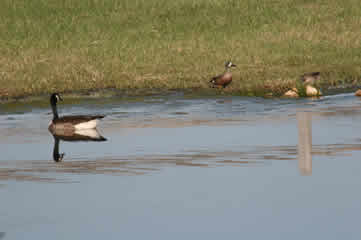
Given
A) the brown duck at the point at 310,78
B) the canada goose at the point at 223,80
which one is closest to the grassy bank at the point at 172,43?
the canada goose at the point at 223,80

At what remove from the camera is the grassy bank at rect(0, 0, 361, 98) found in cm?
3525

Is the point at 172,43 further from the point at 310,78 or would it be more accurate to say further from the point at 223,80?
the point at 310,78

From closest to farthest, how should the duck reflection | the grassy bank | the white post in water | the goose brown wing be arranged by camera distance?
the white post in water → the duck reflection → the goose brown wing → the grassy bank

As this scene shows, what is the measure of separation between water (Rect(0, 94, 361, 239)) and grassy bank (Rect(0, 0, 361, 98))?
8.35 m

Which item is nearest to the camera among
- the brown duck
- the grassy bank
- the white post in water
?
the white post in water

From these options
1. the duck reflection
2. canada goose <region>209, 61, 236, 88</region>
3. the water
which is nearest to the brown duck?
canada goose <region>209, 61, 236, 88</region>

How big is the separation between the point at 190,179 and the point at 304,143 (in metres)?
4.32

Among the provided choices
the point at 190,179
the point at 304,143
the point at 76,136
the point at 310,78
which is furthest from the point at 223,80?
the point at 190,179

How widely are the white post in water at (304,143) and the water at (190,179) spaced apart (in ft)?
0.08

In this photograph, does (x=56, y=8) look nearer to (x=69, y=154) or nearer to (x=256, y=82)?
(x=256, y=82)

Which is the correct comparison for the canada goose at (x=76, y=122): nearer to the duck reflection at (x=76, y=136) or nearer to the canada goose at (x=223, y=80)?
the duck reflection at (x=76, y=136)

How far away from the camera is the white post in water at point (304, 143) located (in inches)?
682

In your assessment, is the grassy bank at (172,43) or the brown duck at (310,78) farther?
the grassy bank at (172,43)

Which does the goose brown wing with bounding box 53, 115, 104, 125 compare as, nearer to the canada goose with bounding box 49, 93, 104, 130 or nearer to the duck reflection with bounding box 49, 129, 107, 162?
the canada goose with bounding box 49, 93, 104, 130
